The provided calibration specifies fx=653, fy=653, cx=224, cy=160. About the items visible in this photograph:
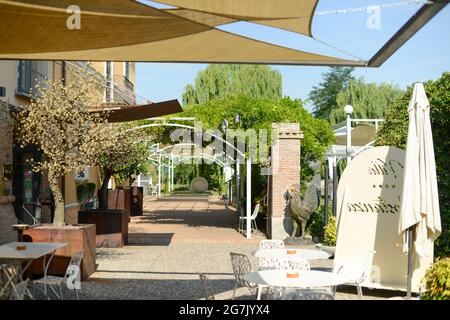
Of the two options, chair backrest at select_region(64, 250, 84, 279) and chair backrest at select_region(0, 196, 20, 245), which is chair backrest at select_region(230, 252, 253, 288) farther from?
chair backrest at select_region(0, 196, 20, 245)

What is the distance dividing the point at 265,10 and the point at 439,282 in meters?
3.09

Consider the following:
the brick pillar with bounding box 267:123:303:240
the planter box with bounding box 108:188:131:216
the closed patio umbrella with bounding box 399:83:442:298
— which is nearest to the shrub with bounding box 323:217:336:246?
the brick pillar with bounding box 267:123:303:240

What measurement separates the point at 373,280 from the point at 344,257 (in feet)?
1.56

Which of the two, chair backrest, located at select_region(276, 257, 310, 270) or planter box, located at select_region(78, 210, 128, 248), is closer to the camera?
chair backrest, located at select_region(276, 257, 310, 270)

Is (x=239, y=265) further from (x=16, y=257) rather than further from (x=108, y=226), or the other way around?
(x=108, y=226)

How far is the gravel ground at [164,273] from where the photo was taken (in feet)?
27.5

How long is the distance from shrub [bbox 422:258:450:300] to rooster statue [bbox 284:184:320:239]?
8158 millimetres

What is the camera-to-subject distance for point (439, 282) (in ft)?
20.7

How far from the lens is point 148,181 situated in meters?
42.1

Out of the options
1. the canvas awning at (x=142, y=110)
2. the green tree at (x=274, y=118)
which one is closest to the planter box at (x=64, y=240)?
the canvas awning at (x=142, y=110)

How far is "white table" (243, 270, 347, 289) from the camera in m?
5.89

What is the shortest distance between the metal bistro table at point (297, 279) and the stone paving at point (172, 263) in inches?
64.2
